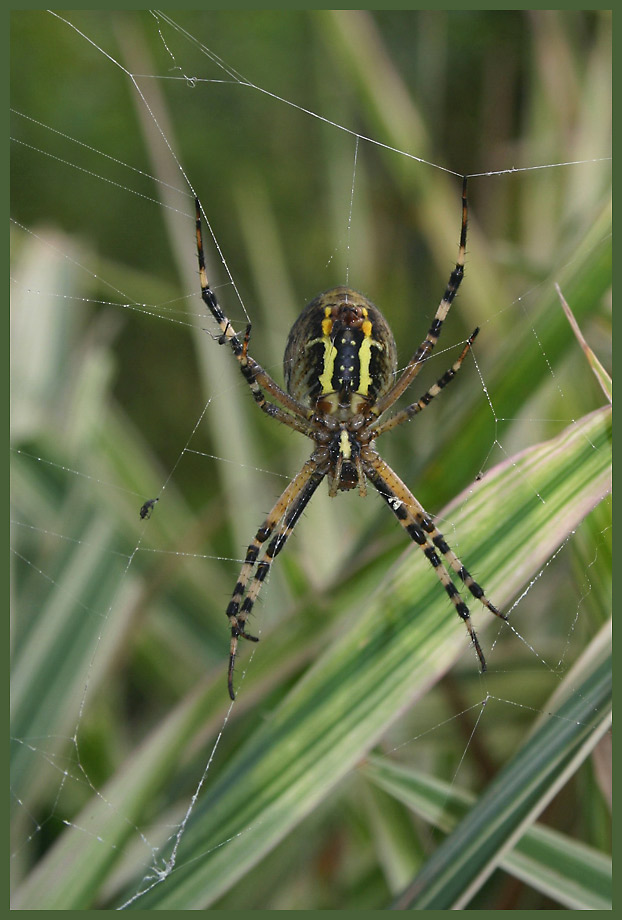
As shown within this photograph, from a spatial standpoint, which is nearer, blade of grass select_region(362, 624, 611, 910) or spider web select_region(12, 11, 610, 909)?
blade of grass select_region(362, 624, 611, 910)

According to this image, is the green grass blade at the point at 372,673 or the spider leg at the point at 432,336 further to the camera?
the spider leg at the point at 432,336

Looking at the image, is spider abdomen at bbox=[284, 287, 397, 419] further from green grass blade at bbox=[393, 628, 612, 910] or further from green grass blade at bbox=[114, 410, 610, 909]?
green grass blade at bbox=[393, 628, 612, 910]

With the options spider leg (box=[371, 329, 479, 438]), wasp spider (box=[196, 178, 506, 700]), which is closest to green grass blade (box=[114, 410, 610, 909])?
wasp spider (box=[196, 178, 506, 700])

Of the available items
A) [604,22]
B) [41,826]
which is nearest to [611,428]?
[41,826]

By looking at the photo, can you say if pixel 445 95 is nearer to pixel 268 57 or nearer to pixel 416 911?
pixel 268 57

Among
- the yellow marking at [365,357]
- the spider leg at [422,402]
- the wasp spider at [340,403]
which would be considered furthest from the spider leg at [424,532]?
the yellow marking at [365,357]

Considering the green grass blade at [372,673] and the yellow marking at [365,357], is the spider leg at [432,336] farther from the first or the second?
the green grass blade at [372,673]

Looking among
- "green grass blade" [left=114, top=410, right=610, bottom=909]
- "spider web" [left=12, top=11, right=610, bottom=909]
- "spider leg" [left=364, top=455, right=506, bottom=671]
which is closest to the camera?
"green grass blade" [left=114, top=410, right=610, bottom=909]
